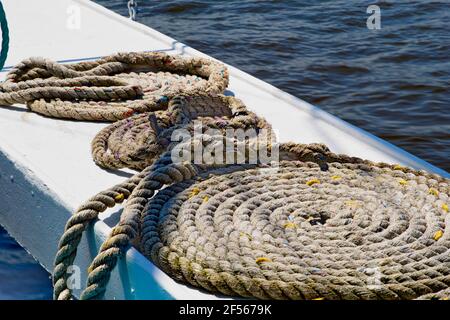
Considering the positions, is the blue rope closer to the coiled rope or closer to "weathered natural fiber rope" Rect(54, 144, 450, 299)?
the coiled rope

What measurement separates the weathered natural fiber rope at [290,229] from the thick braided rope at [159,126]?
0.19m

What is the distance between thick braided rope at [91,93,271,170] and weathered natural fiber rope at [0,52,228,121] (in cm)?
12

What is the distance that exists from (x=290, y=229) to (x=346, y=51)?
4314 mm

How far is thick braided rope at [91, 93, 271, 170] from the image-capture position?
2.95 meters

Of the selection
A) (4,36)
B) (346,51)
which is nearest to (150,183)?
(4,36)

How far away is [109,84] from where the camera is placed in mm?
3795

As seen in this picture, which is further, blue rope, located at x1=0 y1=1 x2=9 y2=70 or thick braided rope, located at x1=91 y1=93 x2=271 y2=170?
blue rope, located at x1=0 y1=1 x2=9 y2=70

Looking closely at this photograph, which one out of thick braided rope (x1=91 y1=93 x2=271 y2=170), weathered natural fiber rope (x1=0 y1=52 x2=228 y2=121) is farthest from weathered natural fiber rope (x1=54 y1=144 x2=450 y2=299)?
weathered natural fiber rope (x1=0 y1=52 x2=228 y2=121)

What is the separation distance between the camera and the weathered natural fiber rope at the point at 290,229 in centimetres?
222

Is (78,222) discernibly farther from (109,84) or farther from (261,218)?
(109,84)

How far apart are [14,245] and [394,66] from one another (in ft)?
11.8

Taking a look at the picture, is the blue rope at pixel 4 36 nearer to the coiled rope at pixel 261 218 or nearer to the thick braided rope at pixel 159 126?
the coiled rope at pixel 261 218

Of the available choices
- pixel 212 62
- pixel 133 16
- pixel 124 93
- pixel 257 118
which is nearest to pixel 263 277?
pixel 257 118

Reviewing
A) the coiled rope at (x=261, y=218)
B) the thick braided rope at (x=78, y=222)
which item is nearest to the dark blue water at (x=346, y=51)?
the coiled rope at (x=261, y=218)
